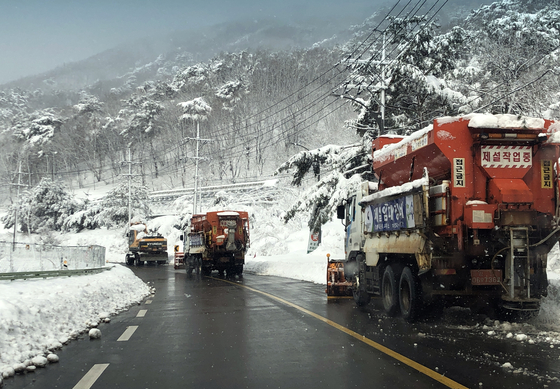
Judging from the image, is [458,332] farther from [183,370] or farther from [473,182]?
[183,370]

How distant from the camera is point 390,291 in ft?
36.3

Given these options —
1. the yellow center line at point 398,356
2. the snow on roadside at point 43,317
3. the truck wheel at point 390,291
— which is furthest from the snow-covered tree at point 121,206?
the yellow center line at point 398,356

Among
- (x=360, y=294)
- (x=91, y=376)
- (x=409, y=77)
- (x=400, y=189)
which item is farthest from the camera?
(x=409, y=77)

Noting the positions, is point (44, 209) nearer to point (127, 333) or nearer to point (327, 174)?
point (327, 174)

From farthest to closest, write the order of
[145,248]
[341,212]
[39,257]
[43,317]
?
[145,248]
[39,257]
[341,212]
[43,317]

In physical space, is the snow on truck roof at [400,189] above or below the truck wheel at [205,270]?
above

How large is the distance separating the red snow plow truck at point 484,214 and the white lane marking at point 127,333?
16.1 ft

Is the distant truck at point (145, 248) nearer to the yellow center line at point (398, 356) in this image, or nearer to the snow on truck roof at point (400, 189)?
the snow on truck roof at point (400, 189)

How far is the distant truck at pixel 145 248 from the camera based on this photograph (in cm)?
4628

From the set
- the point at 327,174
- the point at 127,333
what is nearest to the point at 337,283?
the point at 127,333

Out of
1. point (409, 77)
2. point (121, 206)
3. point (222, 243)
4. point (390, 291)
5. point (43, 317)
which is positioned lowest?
point (43, 317)

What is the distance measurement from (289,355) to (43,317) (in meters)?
4.17

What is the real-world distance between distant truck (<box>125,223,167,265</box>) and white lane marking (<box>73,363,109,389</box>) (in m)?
40.5

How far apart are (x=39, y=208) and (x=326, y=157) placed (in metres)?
61.3
